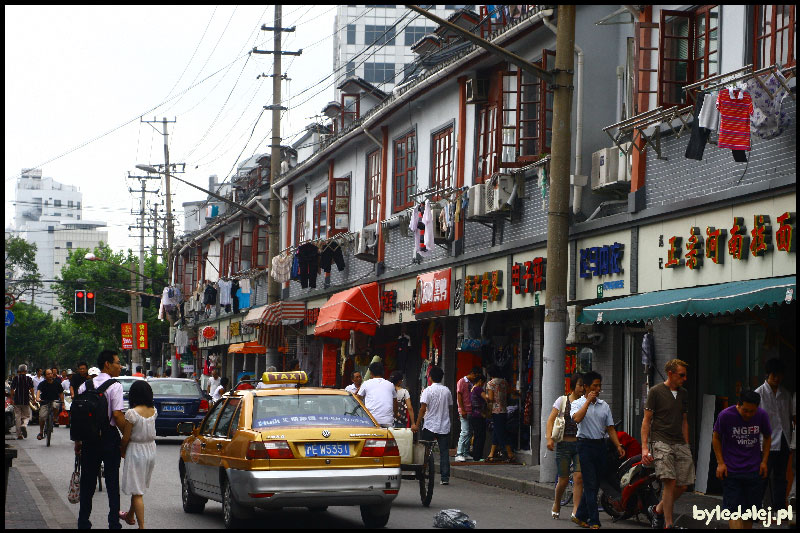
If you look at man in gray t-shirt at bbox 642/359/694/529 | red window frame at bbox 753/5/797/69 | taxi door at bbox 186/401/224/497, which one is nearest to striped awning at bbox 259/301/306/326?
taxi door at bbox 186/401/224/497

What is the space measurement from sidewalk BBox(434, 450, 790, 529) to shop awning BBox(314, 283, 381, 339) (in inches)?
203

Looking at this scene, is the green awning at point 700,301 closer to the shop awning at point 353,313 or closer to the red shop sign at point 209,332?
the shop awning at point 353,313

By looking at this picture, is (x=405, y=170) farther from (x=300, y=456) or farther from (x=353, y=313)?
(x=300, y=456)

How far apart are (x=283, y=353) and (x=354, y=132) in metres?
12.5

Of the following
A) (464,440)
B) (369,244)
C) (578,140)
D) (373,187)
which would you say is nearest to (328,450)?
(578,140)

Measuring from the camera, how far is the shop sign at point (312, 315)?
115ft

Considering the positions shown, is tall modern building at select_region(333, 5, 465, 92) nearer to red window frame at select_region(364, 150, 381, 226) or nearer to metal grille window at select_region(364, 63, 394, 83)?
metal grille window at select_region(364, 63, 394, 83)

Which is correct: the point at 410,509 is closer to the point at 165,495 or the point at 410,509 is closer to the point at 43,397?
the point at 165,495

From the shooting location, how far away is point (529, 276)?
20766 mm

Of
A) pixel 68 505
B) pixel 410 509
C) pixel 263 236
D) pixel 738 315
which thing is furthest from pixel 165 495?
pixel 263 236

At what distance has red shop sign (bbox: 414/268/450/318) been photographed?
24.6 metres

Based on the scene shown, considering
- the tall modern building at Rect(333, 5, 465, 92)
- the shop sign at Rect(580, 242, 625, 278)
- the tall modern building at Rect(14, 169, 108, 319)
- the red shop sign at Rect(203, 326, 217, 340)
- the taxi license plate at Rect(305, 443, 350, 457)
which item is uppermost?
the tall modern building at Rect(333, 5, 465, 92)

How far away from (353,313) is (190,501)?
48.3 ft

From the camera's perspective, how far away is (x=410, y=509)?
14.6m
